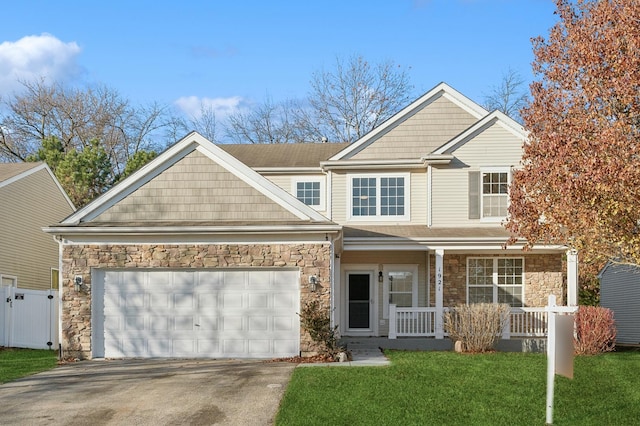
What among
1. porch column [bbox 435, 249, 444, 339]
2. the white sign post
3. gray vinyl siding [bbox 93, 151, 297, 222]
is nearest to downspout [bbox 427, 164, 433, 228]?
porch column [bbox 435, 249, 444, 339]

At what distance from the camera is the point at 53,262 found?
968 inches

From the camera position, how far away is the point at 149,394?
447 inches

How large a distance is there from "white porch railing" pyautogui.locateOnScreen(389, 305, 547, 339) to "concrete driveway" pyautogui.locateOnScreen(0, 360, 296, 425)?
179 inches

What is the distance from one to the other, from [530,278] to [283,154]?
28.6 feet

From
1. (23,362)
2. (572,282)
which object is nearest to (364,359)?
(572,282)

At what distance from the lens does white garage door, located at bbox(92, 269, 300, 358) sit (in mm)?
15484

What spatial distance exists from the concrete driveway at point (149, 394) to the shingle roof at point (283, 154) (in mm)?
8318

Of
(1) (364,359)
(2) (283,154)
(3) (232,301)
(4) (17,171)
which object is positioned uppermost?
(2) (283,154)

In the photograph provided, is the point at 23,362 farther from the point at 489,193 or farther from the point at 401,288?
the point at 489,193

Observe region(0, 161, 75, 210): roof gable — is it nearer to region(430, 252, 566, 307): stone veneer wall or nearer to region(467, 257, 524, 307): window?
region(430, 252, 566, 307): stone veneer wall

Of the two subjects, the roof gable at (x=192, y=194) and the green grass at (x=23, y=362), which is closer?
the green grass at (x=23, y=362)

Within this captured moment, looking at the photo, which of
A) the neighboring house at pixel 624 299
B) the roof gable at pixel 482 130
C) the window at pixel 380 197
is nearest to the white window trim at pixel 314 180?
the window at pixel 380 197

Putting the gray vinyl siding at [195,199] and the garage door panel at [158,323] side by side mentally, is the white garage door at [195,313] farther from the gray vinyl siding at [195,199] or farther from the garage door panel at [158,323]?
the gray vinyl siding at [195,199]

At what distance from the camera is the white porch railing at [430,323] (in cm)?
1795
